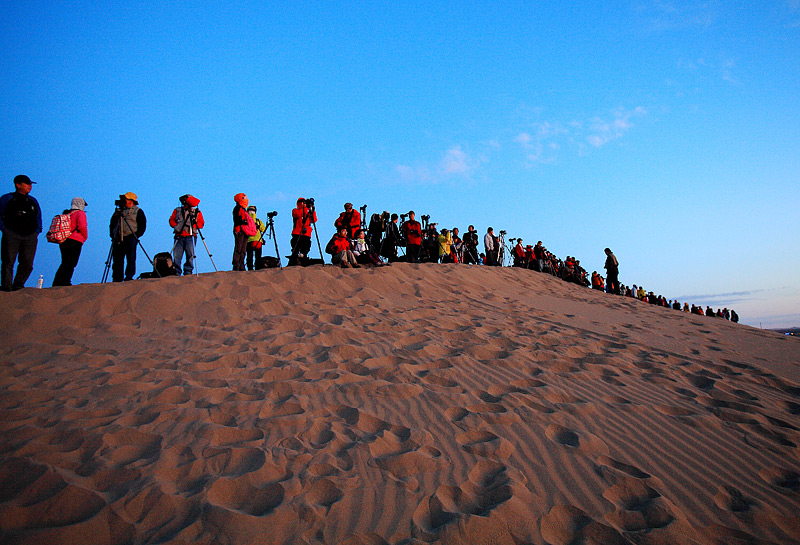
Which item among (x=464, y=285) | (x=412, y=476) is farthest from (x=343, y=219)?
(x=412, y=476)

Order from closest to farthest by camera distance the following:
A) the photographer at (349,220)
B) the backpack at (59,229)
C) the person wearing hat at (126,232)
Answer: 1. the backpack at (59,229)
2. the person wearing hat at (126,232)
3. the photographer at (349,220)

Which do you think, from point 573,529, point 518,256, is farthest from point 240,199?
point 518,256

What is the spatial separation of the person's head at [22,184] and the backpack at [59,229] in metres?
0.63

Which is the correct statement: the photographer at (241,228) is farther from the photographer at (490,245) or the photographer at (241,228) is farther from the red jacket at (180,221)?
the photographer at (490,245)

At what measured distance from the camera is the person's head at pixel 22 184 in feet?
23.6

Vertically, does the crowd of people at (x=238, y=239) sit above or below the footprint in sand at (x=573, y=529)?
above

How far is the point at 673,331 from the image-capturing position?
753 cm

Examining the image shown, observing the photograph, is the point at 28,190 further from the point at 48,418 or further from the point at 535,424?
the point at 535,424

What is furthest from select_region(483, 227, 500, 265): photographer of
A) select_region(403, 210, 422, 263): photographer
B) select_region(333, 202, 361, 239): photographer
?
select_region(333, 202, 361, 239): photographer

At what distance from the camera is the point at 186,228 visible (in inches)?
347

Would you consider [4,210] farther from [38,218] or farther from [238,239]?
[238,239]

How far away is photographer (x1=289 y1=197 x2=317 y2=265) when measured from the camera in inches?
415

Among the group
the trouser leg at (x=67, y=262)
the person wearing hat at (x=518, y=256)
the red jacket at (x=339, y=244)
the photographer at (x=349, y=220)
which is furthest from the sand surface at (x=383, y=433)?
the person wearing hat at (x=518, y=256)

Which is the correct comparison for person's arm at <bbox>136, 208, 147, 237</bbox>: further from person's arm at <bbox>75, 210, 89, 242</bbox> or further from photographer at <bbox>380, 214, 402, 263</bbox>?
photographer at <bbox>380, 214, 402, 263</bbox>
